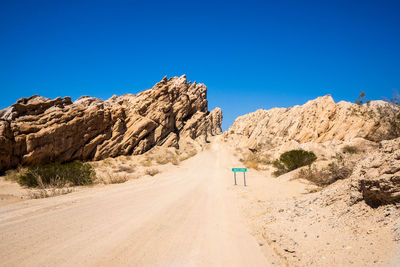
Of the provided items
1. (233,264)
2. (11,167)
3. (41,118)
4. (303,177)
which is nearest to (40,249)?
(233,264)

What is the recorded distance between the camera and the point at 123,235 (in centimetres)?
452

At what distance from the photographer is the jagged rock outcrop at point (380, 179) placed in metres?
3.34

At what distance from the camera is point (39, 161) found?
65.0ft

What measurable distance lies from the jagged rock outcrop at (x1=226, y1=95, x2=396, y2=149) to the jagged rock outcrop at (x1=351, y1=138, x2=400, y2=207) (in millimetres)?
16487

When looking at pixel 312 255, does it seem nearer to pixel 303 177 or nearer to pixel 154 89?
pixel 303 177

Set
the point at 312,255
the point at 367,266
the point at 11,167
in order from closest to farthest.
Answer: the point at 367,266
the point at 312,255
the point at 11,167

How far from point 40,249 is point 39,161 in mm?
19956

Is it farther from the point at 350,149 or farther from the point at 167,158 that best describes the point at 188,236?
the point at 167,158

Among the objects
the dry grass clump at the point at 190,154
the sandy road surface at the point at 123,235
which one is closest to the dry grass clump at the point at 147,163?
the dry grass clump at the point at 190,154

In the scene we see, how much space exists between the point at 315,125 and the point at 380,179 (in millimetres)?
25244

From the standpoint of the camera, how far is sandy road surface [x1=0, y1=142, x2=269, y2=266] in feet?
11.7

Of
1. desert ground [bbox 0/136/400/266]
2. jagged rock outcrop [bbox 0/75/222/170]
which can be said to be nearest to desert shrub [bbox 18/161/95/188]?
desert ground [bbox 0/136/400/266]

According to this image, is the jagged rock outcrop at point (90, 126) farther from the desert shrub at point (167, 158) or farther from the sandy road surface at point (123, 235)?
the sandy road surface at point (123, 235)

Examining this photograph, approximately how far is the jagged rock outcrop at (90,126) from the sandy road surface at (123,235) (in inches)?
624
